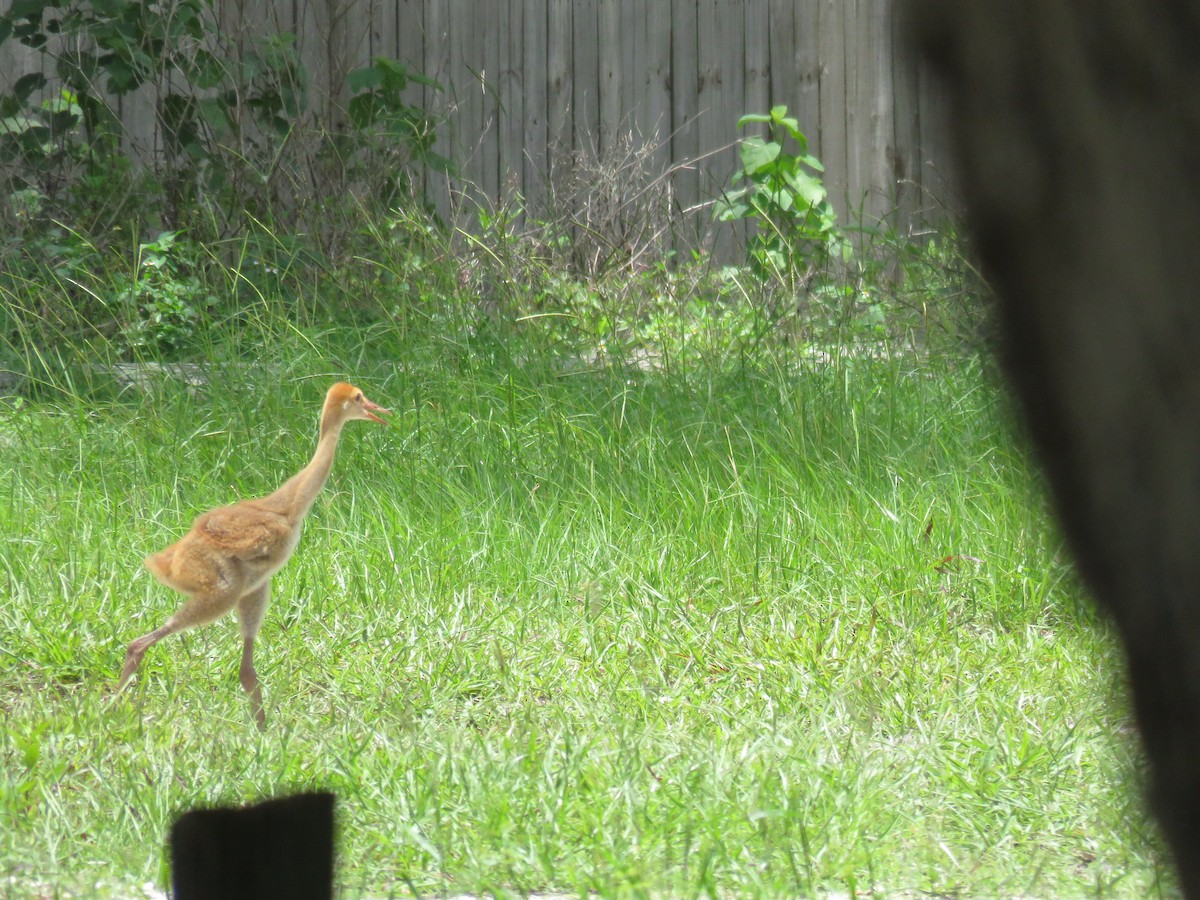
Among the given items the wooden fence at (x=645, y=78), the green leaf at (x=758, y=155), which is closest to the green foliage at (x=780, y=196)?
the green leaf at (x=758, y=155)

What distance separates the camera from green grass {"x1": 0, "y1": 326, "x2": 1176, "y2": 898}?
240 centimetres

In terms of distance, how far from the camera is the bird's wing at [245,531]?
3.01 m

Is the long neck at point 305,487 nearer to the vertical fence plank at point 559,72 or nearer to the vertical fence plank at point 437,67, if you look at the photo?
the vertical fence plank at point 437,67

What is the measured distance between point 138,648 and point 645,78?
6644 mm

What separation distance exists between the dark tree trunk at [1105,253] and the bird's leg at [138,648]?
257cm

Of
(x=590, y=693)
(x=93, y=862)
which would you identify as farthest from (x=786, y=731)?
(x=93, y=862)

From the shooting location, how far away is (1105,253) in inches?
26.1

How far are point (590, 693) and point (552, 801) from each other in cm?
78

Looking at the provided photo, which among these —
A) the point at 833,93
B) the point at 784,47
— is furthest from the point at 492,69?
the point at 833,93

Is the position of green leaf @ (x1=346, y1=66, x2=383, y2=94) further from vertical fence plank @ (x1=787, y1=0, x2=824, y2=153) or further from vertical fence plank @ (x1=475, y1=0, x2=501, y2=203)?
vertical fence plank @ (x1=787, y1=0, x2=824, y2=153)

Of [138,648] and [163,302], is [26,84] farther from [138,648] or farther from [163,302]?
[138,648]

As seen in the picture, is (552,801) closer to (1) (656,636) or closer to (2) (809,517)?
(1) (656,636)

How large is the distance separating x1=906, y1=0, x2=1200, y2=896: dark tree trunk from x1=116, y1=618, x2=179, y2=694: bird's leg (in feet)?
8.44

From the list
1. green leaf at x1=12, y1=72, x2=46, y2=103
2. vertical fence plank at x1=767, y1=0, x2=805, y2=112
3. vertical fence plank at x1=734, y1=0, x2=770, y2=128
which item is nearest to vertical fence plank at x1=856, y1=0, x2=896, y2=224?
vertical fence plank at x1=767, y1=0, x2=805, y2=112
